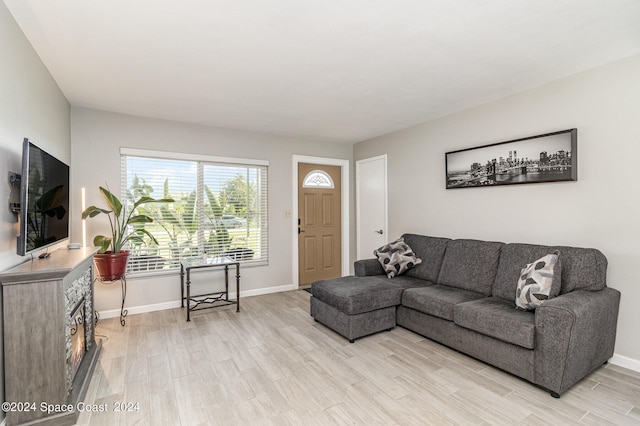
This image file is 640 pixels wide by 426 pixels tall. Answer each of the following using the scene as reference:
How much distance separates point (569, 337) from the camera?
2033 millimetres

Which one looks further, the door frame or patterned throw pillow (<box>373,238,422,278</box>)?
the door frame

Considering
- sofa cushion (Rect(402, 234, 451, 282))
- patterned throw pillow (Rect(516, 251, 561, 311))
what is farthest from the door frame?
patterned throw pillow (Rect(516, 251, 561, 311))

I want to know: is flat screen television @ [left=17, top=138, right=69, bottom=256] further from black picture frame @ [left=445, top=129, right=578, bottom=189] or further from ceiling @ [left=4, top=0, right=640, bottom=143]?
black picture frame @ [left=445, top=129, right=578, bottom=189]

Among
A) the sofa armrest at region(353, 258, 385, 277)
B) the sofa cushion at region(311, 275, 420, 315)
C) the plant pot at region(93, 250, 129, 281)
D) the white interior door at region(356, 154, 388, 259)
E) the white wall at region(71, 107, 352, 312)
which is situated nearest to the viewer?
the sofa cushion at region(311, 275, 420, 315)

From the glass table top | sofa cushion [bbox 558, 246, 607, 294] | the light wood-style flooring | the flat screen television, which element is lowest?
the light wood-style flooring

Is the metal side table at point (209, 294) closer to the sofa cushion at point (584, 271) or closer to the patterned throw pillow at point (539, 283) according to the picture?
the patterned throw pillow at point (539, 283)

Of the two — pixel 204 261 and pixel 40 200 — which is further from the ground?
pixel 40 200

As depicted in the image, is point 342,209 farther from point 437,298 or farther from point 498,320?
point 498,320

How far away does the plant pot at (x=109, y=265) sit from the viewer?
3.14 meters

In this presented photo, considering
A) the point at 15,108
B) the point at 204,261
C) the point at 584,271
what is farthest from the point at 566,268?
the point at 15,108

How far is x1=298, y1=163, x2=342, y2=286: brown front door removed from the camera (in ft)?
16.8

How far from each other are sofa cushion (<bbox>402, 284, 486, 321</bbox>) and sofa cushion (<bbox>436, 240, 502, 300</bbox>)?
0.09 meters

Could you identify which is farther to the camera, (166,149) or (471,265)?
(166,149)

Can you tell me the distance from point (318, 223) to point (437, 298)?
105 inches
